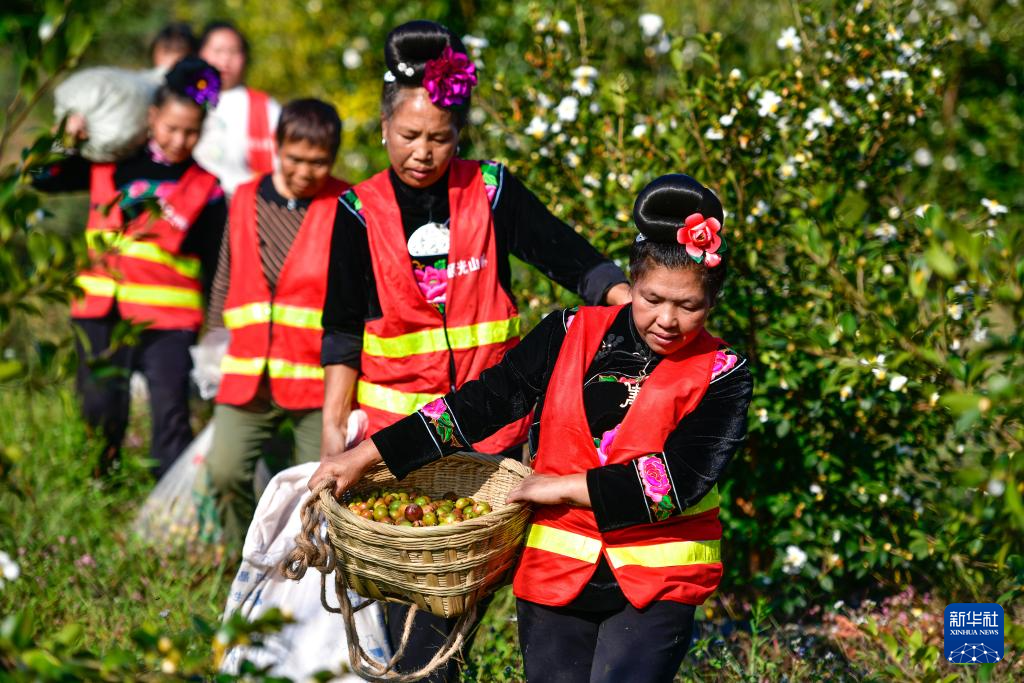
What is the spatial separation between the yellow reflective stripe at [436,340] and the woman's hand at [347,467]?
15.1 inches

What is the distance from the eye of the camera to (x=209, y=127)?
5363mm

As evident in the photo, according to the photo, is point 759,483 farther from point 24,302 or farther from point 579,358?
point 24,302

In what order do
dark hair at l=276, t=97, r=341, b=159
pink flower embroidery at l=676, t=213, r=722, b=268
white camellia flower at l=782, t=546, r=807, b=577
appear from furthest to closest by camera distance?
dark hair at l=276, t=97, r=341, b=159 → white camellia flower at l=782, t=546, r=807, b=577 → pink flower embroidery at l=676, t=213, r=722, b=268

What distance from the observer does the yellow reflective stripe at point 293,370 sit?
3.66m

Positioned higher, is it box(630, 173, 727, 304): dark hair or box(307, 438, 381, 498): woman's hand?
box(630, 173, 727, 304): dark hair

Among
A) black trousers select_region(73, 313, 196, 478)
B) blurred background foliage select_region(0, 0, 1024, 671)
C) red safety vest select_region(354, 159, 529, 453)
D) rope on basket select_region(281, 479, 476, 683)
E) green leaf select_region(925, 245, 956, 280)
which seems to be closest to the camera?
green leaf select_region(925, 245, 956, 280)

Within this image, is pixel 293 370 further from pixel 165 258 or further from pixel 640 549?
pixel 640 549

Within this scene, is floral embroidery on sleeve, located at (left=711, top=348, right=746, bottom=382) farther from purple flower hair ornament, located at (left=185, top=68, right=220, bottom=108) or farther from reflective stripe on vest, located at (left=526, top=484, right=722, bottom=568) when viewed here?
purple flower hair ornament, located at (left=185, top=68, right=220, bottom=108)

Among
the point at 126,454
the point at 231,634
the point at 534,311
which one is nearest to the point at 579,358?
the point at 231,634

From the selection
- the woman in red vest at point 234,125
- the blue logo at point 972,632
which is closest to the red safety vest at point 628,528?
the blue logo at point 972,632

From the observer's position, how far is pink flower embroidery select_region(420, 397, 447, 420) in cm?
253

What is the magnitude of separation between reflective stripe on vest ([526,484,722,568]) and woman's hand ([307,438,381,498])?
44 centimetres

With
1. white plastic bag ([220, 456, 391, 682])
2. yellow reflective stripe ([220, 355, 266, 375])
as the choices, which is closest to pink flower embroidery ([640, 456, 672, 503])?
white plastic bag ([220, 456, 391, 682])

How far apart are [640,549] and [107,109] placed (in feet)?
9.96
